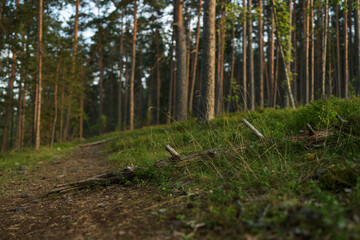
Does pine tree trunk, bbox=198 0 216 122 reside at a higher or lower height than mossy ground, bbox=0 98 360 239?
higher

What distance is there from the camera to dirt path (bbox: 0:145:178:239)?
2.04 metres

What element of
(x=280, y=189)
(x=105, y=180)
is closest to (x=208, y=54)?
(x=105, y=180)

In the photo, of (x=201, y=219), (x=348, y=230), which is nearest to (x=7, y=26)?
(x=201, y=219)

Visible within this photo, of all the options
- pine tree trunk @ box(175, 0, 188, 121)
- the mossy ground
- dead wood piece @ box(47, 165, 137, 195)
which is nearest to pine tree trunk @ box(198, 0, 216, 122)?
pine tree trunk @ box(175, 0, 188, 121)

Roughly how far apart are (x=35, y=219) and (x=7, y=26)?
45.9ft

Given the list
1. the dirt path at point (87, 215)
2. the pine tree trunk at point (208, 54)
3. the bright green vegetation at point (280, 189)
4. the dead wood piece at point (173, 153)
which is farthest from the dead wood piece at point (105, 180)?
the pine tree trunk at point (208, 54)

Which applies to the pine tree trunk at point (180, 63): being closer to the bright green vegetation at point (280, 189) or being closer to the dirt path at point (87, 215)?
the bright green vegetation at point (280, 189)

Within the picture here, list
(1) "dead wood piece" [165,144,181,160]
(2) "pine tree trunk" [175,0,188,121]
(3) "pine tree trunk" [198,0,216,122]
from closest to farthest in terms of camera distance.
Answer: (1) "dead wood piece" [165,144,181,160] → (3) "pine tree trunk" [198,0,216,122] → (2) "pine tree trunk" [175,0,188,121]

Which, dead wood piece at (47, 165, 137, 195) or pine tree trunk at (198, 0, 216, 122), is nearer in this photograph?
dead wood piece at (47, 165, 137, 195)

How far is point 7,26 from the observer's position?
12648 millimetres

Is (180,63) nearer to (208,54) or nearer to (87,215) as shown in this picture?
(208,54)

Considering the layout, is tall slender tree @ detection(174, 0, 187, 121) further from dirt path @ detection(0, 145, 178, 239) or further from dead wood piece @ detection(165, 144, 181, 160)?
dirt path @ detection(0, 145, 178, 239)

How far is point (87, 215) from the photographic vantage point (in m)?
2.63

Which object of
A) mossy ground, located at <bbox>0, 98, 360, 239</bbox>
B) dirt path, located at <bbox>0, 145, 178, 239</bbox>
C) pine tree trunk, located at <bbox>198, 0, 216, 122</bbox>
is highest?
pine tree trunk, located at <bbox>198, 0, 216, 122</bbox>
